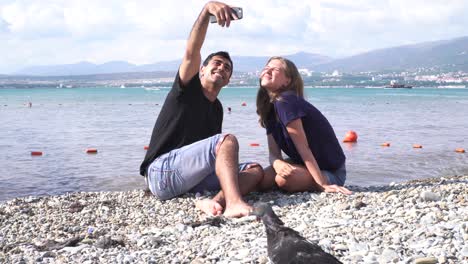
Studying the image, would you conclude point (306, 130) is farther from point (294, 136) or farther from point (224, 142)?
point (224, 142)

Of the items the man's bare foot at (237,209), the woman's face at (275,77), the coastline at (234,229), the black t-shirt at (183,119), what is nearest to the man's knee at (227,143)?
the black t-shirt at (183,119)

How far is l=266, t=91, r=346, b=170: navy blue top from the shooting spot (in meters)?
7.48

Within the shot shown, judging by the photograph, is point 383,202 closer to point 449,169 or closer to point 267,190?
point 267,190

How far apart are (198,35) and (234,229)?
2322mm

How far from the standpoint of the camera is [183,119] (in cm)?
742

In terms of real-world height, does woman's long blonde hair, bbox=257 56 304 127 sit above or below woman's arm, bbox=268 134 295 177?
above

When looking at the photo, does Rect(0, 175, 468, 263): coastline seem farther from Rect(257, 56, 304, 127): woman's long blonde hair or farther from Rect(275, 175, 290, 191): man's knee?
Rect(257, 56, 304, 127): woman's long blonde hair

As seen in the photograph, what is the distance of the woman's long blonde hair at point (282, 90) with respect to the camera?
7695 mm

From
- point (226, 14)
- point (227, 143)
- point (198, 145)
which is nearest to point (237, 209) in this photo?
point (227, 143)

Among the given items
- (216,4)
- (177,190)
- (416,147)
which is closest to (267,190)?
(177,190)

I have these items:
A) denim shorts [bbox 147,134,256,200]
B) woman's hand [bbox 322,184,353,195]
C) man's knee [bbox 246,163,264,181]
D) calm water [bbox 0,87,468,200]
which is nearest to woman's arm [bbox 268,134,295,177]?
man's knee [bbox 246,163,264,181]

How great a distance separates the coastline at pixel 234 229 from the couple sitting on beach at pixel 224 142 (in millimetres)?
263

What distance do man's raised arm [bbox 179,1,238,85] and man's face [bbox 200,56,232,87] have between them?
417mm

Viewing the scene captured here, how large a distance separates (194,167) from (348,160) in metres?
9.77
